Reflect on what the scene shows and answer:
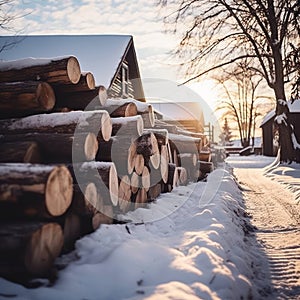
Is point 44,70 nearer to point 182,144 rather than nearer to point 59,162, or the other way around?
point 59,162

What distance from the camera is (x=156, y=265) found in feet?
9.69

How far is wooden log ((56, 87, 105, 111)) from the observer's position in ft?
15.6

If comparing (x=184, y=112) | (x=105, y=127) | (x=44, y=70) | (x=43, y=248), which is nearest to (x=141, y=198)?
(x=105, y=127)

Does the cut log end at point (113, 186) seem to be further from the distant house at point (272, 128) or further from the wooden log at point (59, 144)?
the distant house at point (272, 128)

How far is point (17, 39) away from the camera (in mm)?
15242

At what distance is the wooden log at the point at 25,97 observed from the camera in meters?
3.93

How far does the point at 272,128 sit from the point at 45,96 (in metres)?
28.1

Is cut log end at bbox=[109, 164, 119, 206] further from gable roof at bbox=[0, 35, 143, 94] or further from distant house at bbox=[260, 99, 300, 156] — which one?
distant house at bbox=[260, 99, 300, 156]

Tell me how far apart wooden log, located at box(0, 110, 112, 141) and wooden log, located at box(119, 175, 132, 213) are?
0.75 m

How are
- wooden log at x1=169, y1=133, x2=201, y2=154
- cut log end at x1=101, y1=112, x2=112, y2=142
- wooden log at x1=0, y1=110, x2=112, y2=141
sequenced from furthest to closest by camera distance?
wooden log at x1=169, y1=133, x2=201, y2=154, cut log end at x1=101, y1=112, x2=112, y2=142, wooden log at x1=0, y1=110, x2=112, y2=141

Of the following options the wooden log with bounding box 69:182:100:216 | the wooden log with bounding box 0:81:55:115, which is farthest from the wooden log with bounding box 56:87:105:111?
the wooden log with bounding box 69:182:100:216

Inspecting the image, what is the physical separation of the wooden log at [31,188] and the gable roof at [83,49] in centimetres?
1042

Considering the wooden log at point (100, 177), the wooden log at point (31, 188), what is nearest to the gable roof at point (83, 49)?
the wooden log at point (100, 177)

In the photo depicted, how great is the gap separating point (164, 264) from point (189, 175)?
625 cm
